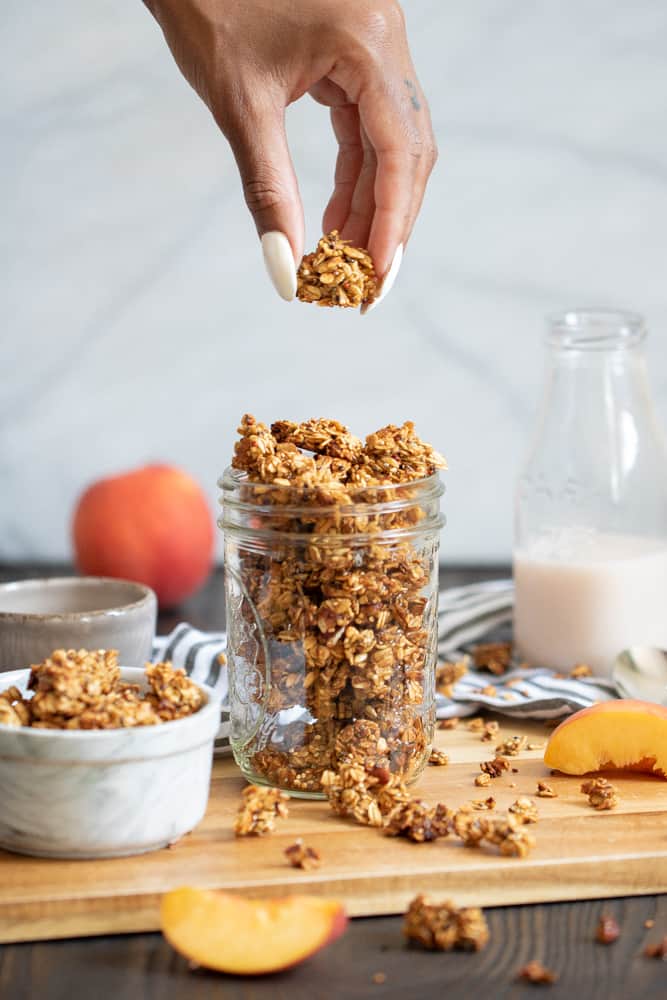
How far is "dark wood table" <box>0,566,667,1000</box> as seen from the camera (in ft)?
2.78

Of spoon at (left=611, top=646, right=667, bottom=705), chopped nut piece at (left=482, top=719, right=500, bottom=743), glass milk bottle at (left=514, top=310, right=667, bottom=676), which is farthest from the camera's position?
glass milk bottle at (left=514, top=310, right=667, bottom=676)

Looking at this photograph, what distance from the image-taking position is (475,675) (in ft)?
5.16

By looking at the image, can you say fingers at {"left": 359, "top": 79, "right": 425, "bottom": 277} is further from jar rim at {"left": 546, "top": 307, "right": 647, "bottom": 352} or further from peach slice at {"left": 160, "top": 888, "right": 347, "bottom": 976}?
peach slice at {"left": 160, "top": 888, "right": 347, "bottom": 976}

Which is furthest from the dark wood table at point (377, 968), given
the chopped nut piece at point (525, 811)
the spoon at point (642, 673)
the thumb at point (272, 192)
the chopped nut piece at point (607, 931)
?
the thumb at point (272, 192)

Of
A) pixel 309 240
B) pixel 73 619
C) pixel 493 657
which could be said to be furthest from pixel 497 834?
pixel 309 240

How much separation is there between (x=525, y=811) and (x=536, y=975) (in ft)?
0.80

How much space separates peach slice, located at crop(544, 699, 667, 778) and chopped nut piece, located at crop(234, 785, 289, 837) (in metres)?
0.28

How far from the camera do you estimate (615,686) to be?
4.78 feet

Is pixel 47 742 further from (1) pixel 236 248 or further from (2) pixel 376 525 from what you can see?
(1) pixel 236 248

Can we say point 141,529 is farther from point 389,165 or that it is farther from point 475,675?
point 389,165

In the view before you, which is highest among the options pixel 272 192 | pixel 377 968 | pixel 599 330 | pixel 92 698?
pixel 272 192

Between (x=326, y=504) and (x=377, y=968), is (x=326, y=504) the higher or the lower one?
the higher one

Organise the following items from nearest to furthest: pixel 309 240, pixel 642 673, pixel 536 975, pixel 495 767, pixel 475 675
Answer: pixel 536 975 → pixel 495 767 → pixel 642 673 → pixel 475 675 → pixel 309 240

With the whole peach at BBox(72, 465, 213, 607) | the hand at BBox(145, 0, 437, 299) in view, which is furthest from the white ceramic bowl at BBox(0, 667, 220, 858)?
the whole peach at BBox(72, 465, 213, 607)
